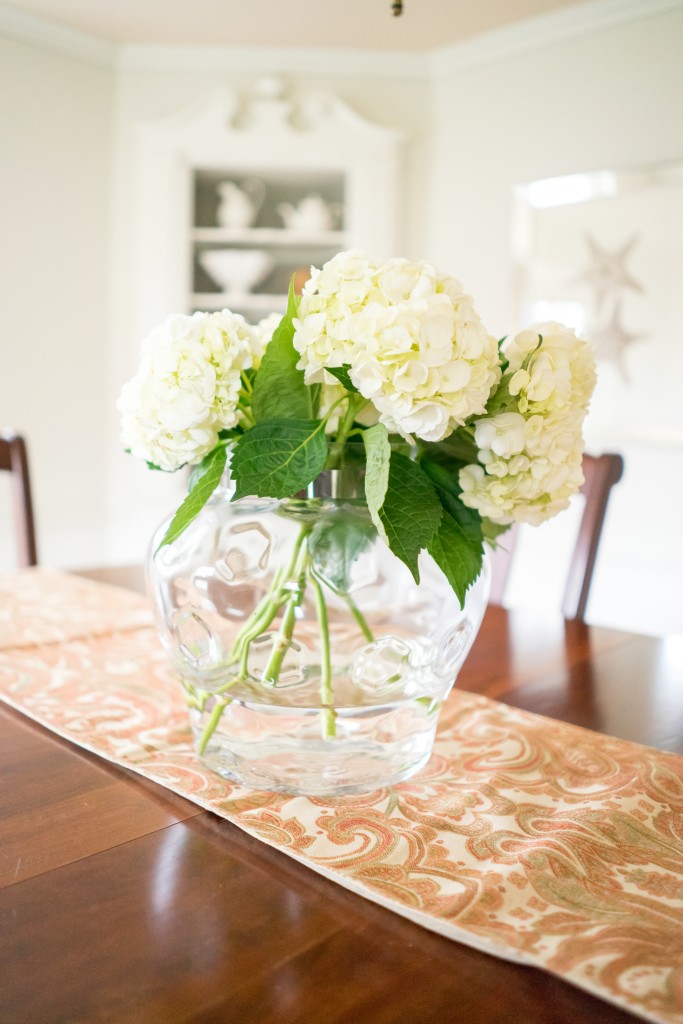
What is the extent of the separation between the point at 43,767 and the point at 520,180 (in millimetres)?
3271

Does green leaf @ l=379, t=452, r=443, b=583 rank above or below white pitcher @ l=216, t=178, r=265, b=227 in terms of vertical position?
below

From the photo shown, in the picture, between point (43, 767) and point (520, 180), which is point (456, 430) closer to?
point (43, 767)

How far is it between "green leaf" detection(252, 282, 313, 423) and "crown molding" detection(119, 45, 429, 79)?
340 centimetres

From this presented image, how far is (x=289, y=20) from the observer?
10.8 ft

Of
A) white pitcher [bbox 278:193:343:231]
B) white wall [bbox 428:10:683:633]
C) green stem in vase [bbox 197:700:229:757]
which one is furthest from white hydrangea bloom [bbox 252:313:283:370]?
white pitcher [bbox 278:193:343:231]

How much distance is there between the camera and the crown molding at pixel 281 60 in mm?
3611

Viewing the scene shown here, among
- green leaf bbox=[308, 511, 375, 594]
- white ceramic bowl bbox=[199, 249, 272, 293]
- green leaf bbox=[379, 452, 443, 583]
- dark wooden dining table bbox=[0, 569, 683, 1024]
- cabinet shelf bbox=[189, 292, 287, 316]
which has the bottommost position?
dark wooden dining table bbox=[0, 569, 683, 1024]

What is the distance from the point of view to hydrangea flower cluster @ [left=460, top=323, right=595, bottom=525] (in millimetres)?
680

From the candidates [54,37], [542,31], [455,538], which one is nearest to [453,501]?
[455,538]

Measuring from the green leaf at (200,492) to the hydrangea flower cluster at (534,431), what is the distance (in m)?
0.20

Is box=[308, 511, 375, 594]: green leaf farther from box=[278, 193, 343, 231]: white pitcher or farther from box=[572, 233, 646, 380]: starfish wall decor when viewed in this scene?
box=[278, 193, 343, 231]: white pitcher

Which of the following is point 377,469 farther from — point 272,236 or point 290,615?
point 272,236

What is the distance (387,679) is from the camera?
749mm

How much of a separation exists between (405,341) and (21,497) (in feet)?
3.88
